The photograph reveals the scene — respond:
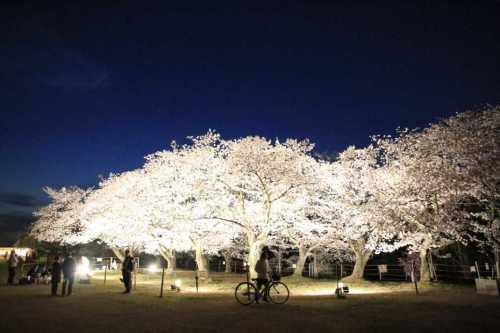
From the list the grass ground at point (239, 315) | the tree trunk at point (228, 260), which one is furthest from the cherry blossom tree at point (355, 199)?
the tree trunk at point (228, 260)

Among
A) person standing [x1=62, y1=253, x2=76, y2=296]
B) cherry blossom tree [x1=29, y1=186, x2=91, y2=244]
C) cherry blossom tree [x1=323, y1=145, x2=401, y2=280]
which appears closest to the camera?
person standing [x1=62, y1=253, x2=76, y2=296]

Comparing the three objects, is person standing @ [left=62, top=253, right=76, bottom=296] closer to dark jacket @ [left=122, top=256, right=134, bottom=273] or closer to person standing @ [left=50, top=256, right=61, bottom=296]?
person standing @ [left=50, top=256, right=61, bottom=296]

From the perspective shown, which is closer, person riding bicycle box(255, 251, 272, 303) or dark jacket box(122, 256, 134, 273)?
person riding bicycle box(255, 251, 272, 303)

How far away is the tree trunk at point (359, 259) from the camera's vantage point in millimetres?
26531

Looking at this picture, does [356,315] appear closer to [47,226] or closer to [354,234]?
[354,234]

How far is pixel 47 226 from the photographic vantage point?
137 ft

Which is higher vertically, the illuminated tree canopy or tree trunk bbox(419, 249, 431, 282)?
the illuminated tree canopy

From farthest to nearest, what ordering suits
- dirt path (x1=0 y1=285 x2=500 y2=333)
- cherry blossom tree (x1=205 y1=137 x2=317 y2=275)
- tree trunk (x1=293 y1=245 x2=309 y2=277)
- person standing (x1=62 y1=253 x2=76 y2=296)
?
1. tree trunk (x1=293 y1=245 x2=309 y2=277)
2. cherry blossom tree (x1=205 y1=137 x2=317 y2=275)
3. person standing (x1=62 y1=253 x2=76 y2=296)
4. dirt path (x1=0 y1=285 x2=500 y2=333)

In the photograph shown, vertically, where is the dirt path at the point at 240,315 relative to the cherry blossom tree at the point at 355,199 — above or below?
below

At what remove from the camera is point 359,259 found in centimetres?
2730

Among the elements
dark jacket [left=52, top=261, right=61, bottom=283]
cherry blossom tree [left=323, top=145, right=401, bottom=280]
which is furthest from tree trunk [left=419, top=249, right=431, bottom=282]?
dark jacket [left=52, top=261, right=61, bottom=283]

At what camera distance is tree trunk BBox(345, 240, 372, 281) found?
2653 cm

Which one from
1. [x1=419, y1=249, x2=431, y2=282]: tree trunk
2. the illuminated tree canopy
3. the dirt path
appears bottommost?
the dirt path

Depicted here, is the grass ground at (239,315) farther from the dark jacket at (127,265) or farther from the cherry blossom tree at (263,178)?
the cherry blossom tree at (263,178)
